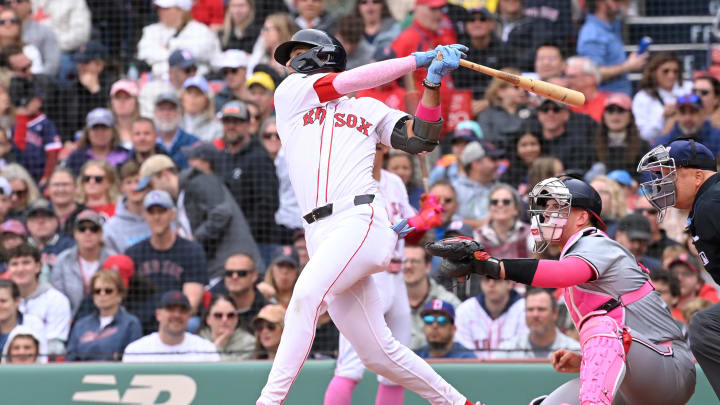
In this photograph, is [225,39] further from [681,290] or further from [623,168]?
[681,290]

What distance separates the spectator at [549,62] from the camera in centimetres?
917

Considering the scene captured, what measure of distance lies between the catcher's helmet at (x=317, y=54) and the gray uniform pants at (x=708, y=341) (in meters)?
1.99

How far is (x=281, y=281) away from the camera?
25.7 feet

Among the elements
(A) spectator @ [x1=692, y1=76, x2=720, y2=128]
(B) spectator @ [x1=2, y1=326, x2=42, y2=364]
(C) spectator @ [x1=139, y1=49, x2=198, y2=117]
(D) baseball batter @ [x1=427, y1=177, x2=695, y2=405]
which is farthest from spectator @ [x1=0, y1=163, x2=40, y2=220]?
(D) baseball batter @ [x1=427, y1=177, x2=695, y2=405]

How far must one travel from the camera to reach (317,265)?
16.4 ft

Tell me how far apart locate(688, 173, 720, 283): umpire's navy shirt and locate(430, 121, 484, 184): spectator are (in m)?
3.89

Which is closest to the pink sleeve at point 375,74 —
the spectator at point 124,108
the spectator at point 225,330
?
the spectator at point 225,330

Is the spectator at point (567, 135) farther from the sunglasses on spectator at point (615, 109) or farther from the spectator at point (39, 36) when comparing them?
the spectator at point (39, 36)

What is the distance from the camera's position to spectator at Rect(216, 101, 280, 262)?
27.9 feet

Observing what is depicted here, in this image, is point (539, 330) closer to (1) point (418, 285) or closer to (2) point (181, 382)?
(1) point (418, 285)

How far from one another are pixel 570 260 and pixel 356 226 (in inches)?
38.5

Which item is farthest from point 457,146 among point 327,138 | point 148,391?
point 327,138

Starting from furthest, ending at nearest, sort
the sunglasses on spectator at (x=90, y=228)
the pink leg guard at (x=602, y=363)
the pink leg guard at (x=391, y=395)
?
1. the sunglasses on spectator at (x=90, y=228)
2. the pink leg guard at (x=391, y=395)
3. the pink leg guard at (x=602, y=363)

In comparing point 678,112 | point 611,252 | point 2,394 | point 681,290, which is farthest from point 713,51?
point 2,394
